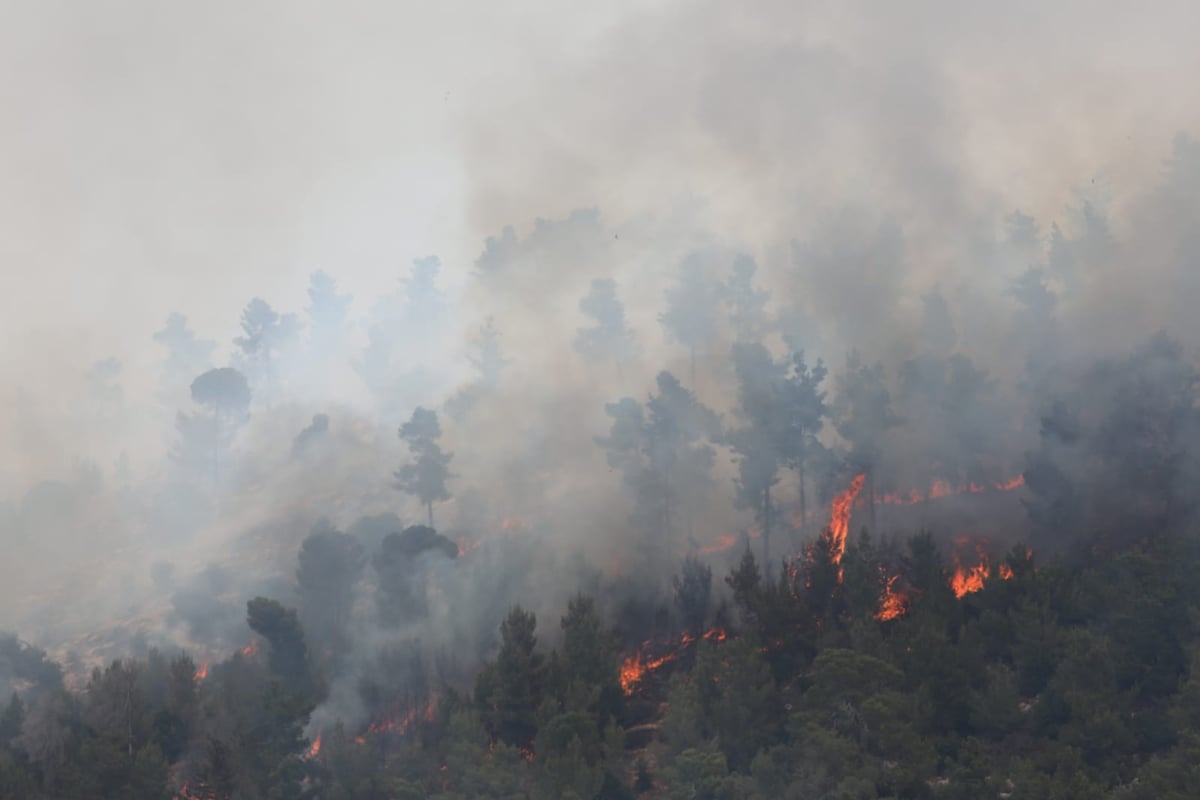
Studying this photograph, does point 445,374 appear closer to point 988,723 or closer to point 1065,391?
point 1065,391

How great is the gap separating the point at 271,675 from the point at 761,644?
137 feet

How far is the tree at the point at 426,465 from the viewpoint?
119750 millimetres

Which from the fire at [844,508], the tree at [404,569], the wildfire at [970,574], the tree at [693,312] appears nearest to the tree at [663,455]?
the fire at [844,508]

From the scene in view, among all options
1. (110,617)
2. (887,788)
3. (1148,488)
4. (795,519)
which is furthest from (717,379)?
(887,788)

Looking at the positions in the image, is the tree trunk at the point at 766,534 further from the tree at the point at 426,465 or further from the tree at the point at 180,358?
the tree at the point at 180,358

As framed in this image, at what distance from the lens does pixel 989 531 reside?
99.6 meters

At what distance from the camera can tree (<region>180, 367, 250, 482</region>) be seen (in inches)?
5955

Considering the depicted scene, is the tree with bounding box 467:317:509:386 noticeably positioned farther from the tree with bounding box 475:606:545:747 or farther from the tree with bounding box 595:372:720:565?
the tree with bounding box 475:606:545:747

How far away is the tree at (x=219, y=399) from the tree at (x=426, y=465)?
38880 mm

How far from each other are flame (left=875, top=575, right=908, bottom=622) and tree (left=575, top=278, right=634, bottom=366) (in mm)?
62616

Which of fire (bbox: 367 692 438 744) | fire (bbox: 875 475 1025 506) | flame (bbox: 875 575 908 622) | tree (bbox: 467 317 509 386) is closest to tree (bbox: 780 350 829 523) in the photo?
fire (bbox: 875 475 1025 506)

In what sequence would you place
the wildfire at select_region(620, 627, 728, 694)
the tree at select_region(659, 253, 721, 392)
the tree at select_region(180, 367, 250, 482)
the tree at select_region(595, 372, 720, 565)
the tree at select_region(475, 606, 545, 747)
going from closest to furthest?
the tree at select_region(475, 606, 545, 747), the wildfire at select_region(620, 627, 728, 694), the tree at select_region(595, 372, 720, 565), the tree at select_region(659, 253, 721, 392), the tree at select_region(180, 367, 250, 482)

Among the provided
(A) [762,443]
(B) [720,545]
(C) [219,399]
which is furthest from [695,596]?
(C) [219,399]

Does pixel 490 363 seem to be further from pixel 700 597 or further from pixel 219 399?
pixel 700 597
